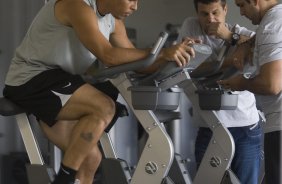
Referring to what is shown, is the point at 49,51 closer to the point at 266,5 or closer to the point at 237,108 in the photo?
the point at 266,5

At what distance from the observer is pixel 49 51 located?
2.48m

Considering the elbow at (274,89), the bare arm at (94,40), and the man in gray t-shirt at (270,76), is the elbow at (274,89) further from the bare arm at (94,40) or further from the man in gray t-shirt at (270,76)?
the bare arm at (94,40)

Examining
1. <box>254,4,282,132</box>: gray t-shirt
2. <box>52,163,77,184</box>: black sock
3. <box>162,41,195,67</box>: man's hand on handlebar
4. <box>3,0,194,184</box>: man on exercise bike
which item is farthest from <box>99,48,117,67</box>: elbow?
<box>254,4,282,132</box>: gray t-shirt

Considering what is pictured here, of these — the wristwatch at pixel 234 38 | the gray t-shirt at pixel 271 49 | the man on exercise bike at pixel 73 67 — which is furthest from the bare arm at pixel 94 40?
the wristwatch at pixel 234 38

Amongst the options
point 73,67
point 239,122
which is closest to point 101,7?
point 73,67

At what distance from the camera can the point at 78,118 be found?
2.47 m

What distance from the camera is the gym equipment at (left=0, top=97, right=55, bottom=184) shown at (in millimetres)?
2591

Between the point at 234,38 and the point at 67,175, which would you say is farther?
the point at 234,38

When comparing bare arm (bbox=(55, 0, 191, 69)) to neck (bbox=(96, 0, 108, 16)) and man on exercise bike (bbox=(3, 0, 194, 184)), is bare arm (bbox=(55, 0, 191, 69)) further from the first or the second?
neck (bbox=(96, 0, 108, 16))

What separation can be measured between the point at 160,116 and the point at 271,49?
0.81 m

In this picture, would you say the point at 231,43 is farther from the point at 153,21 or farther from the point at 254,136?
the point at 153,21

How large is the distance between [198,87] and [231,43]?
30 centimetres

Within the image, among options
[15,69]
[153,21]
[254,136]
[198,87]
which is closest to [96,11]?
[15,69]

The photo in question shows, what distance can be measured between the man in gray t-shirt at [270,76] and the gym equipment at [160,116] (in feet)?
0.94
